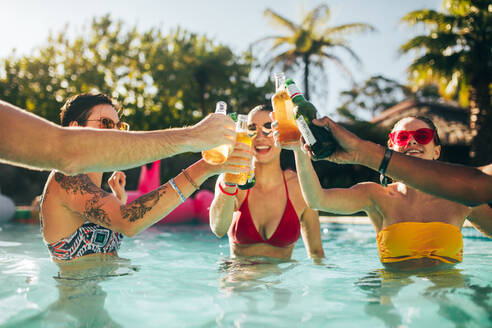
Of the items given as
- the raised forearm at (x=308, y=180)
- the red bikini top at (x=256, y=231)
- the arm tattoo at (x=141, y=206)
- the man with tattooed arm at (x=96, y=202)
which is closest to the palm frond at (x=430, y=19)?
the red bikini top at (x=256, y=231)

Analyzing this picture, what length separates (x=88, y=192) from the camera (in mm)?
2793

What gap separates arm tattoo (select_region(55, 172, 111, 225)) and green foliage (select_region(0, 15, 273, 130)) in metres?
18.6

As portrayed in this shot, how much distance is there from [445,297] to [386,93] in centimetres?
4070

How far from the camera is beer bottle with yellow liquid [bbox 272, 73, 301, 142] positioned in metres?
2.51

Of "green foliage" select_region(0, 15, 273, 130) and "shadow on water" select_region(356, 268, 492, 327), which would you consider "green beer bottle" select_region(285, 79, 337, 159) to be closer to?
"shadow on water" select_region(356, 268, 492, 327)

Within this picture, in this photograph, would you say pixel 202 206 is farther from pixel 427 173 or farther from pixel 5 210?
pixel 427 173

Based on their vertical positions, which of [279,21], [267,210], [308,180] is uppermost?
[279,21]

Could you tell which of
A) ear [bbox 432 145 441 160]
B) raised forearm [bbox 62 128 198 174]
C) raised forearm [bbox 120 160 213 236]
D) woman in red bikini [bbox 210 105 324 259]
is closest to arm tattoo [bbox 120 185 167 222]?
raised forearm [bbox 120 160 213 236]

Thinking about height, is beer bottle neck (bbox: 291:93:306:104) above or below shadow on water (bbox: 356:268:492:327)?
above

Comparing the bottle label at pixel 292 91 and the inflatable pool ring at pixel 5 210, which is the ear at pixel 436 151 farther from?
the inflatable pool ring at pixel 5 210

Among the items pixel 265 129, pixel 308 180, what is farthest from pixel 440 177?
pixel 265 129

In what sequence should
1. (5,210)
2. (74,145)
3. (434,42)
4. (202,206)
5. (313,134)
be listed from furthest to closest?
(434,42) → (202,206) → (5,210) → (313,134) → (74,145)

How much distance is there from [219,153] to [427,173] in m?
1.16

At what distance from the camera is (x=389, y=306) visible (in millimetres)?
2377
